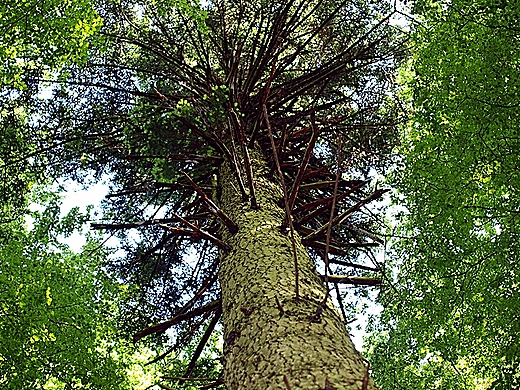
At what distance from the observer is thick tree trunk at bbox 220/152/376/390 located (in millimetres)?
1665

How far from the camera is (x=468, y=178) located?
165 inches

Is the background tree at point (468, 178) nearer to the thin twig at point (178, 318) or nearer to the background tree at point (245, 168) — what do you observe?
the background tree at point (245, 168)

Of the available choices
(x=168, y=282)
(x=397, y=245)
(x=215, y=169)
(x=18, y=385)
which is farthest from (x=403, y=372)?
(x=18, y=385)

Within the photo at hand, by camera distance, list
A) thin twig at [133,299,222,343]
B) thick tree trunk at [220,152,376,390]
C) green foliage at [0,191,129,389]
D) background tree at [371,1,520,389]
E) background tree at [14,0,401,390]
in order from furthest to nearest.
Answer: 1. green foliage at [0,191,129,389]
2. background tree at [371,1,520,389]
3. thin twig at [133,299,222,343]
4. background tree at [14,0,401,390]
5. thick tree trunk at [220,152,376,390]

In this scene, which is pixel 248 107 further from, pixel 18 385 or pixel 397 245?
→ pixel 18 385

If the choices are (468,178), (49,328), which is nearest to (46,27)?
(49,328)

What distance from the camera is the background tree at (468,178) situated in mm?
3799

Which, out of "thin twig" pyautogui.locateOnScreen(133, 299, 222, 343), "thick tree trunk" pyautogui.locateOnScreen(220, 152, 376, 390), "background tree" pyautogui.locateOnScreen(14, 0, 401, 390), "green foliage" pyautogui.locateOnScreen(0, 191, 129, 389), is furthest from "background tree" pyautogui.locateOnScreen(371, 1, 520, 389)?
"green foliage" pyautogui.locateOnScreen(0, 191, 129, 389)

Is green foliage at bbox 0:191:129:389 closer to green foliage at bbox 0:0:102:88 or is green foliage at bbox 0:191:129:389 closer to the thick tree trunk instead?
green foliage at bbox 0:0:102:88

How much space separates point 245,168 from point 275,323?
159 centimetres

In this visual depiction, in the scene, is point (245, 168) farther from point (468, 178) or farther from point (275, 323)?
point (468, 178)

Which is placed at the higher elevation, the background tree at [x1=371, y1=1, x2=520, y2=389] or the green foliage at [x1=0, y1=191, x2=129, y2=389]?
the background tree at [x1=371, y1=1, x2=520, y2=389]

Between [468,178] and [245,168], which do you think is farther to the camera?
[468,178]

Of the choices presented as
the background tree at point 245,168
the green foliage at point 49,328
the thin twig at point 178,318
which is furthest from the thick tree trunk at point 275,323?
the green foliage at point 49,328
